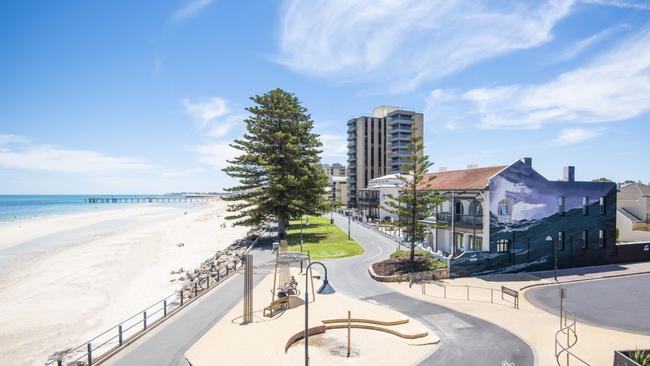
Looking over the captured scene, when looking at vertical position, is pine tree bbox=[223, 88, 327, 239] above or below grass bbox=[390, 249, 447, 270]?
above

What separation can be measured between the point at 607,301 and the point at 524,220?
982 cm

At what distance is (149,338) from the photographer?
16.6m

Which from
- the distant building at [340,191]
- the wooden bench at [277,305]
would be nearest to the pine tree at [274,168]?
the wooden bench at [277,305]

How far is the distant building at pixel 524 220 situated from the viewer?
105 feet

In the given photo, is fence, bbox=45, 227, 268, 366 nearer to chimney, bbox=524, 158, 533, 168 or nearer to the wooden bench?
the wooden bench

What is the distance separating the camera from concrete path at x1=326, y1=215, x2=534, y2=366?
15.5 m

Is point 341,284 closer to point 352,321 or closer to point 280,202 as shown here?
point 352,321

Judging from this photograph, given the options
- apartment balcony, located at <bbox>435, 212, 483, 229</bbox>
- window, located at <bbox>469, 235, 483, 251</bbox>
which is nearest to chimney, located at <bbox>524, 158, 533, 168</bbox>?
apartment balcony, located at <bbox>435, 212, 483, 229</bbox>

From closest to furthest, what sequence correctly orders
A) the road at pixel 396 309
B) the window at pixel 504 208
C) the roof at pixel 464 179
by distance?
the road at pixel 396 309
the window at pixel 504 208
the roof at pixel 464 179

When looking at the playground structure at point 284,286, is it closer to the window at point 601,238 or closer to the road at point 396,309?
the road at point 396,309

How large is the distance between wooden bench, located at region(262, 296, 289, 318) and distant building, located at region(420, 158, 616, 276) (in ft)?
53.7

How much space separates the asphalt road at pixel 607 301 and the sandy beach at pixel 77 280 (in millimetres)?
29415

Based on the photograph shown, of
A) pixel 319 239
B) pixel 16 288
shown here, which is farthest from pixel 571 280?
pixel 16 288

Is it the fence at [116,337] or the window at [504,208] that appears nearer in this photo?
the fence at [116,337]
